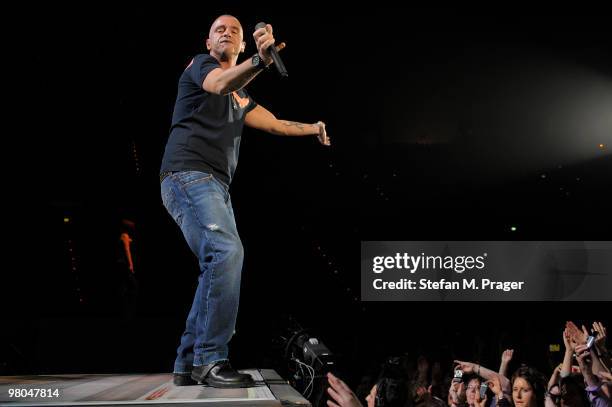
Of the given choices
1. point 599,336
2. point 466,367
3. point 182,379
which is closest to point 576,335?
point 599,336

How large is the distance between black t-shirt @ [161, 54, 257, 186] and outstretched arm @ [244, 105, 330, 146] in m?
0.24

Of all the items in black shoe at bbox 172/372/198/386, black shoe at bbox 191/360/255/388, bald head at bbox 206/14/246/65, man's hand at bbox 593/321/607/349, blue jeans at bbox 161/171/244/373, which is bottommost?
man's hand at bbox 593/321/607/349

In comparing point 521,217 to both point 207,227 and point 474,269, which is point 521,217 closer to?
point 474,269

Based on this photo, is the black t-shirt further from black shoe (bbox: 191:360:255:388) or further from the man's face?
black shoe (bbox: 191:360:255:388)

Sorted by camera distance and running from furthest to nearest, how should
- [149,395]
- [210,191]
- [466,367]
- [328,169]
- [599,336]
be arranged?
[328,169] → [466,367] → [599,336] → [210,191] → [149,395]

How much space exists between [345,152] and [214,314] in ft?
23.1

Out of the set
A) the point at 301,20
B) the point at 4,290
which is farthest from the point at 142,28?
the point at 4,290

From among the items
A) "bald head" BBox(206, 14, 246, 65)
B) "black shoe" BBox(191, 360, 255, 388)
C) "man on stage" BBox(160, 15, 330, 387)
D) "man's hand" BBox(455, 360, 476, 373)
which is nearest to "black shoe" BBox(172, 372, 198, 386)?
"man on stage" BBox(160, 15, 330, 387)

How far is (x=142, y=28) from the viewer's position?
5.94 m

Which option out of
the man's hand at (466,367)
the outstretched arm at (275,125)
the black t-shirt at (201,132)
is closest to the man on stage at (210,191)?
the black t-shirt at (201,132)

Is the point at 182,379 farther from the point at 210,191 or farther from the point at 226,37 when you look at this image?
the point at 226,37

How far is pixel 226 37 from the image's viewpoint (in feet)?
6.38

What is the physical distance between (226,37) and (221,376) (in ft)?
3.57

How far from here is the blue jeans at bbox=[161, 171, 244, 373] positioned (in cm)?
178
